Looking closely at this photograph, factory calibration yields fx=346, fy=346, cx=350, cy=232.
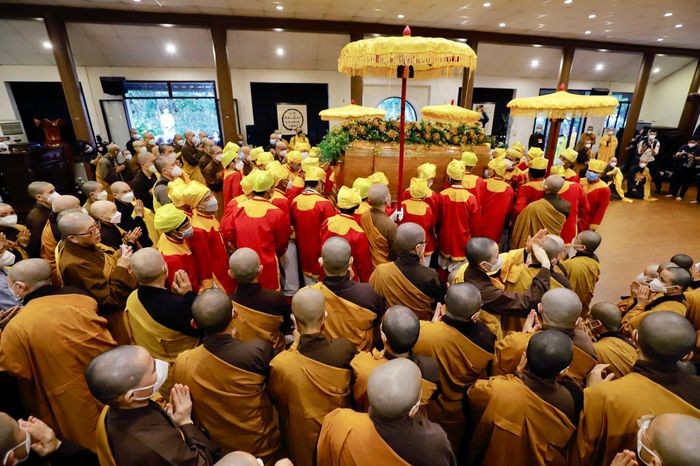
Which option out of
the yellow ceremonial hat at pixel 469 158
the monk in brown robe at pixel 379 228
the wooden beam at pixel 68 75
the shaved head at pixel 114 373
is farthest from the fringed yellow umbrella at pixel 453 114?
the wooden beam at pixel 68 75

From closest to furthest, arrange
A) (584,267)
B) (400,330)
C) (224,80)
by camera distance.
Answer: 1. (400,330)
2. (584,267)
3. (224,80)

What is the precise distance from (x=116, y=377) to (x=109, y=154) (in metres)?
6.88

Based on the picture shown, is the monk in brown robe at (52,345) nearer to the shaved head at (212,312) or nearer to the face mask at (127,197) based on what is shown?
the shaved head at (212,312)

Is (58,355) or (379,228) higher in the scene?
(379,228)

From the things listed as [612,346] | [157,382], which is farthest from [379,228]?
[157,382]

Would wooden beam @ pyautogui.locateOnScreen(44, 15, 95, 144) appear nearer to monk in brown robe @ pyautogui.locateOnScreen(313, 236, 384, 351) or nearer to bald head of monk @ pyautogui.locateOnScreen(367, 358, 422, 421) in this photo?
monk in brown robe @ pyautogui.locateOnScreen(313, 236, 384, 351)

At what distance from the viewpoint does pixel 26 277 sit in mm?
2146

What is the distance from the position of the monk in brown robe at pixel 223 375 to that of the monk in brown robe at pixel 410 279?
44.3 inches

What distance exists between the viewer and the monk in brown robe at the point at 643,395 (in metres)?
1.59

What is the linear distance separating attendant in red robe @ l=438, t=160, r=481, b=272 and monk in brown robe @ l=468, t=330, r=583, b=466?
8.95 ft

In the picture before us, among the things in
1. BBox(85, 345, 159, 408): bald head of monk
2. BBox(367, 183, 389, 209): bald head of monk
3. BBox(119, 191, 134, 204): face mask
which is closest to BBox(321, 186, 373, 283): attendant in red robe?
BBox(367, 183, 389, 209): bald head of monk

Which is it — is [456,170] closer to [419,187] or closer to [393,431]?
[419,187]

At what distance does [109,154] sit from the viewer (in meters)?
6.72

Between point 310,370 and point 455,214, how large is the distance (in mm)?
3060
